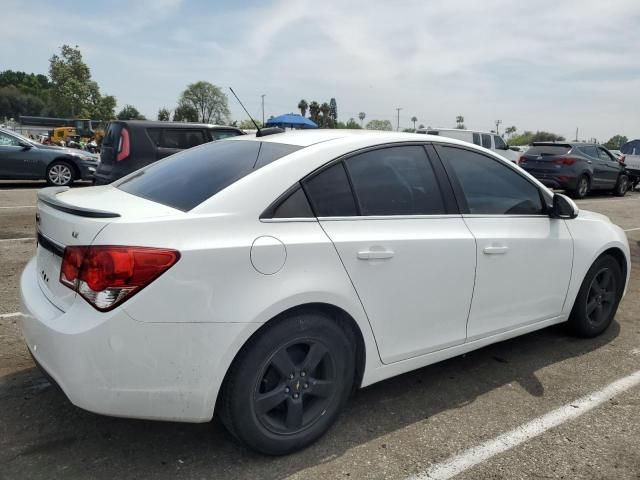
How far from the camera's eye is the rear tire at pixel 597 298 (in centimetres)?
405

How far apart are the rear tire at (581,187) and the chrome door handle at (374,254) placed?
1485cm

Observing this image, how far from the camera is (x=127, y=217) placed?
2318 millimetres

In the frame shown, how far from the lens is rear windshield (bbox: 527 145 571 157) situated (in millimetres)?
15803

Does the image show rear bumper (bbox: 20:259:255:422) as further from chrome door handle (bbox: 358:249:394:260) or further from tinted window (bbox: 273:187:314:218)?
chrome door handle (bbox: 358:249:394:260)

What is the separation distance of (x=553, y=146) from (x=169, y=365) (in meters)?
16.1

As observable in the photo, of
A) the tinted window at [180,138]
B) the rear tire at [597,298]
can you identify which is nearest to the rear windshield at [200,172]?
the rear tire at [597,298]

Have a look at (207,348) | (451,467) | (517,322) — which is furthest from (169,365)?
(517,322)

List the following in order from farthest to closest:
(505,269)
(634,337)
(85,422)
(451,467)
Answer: (634,337)
(505,269)
(85,422)
(451,467)

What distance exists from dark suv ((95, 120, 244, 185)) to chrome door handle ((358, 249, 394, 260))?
296 inches

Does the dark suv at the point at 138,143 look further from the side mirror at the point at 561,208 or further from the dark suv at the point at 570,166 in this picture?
the dark suv at the point at 570,166

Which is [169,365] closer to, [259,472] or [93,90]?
[259,472]

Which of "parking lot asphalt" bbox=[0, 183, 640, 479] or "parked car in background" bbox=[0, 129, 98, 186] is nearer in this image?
"parking lot asphalt" bbox=[0, 183, 640, 479]

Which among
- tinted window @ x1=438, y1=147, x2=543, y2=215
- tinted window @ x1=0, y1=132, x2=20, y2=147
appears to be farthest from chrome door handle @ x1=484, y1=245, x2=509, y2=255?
tinted window @ x1=0, y1=132, x2=20, y2=147

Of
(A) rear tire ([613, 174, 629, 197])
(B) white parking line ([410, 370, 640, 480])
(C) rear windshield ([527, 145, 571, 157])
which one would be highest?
(C) rear windshield ([527, 145, 571, 157])
